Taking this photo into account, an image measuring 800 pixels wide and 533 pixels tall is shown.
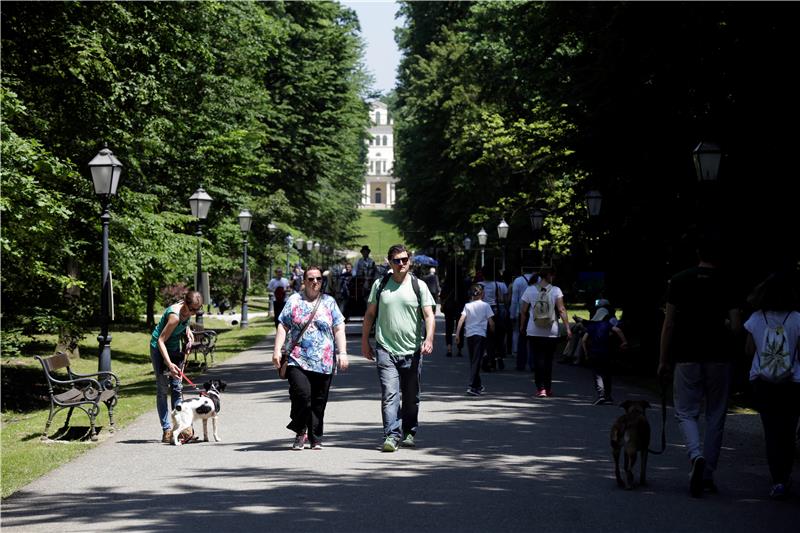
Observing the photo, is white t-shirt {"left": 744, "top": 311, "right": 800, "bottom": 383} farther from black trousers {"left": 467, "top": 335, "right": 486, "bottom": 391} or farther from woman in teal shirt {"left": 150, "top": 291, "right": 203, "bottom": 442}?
black trousers {"left": 467, "top": 335, "right": 486, "bottom": 391}

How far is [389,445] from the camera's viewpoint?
10391 mm

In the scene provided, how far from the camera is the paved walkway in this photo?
23.7ft

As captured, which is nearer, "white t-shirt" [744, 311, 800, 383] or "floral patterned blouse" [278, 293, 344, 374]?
"white t-shirt" [744, 311, 800, 383]

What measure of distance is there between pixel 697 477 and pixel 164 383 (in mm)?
6112

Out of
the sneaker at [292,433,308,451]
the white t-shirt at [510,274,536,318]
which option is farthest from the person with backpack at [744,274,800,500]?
the white t-shirt at [510,274,536,318]

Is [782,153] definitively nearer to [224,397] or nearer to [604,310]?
[604,310]

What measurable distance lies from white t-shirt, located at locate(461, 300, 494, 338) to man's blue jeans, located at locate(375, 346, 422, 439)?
540 cm

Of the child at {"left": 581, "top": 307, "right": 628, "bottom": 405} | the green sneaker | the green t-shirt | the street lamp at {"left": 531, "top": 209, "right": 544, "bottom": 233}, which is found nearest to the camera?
the green sneaker

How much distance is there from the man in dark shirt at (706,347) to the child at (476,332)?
7.26 m

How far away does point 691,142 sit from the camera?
18.7 m

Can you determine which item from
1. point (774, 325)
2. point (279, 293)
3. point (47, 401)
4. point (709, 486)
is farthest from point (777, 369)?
point (279, 293)

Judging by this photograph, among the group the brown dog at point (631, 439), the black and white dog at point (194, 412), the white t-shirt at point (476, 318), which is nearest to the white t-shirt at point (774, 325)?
the brown dog at point (631, 439)

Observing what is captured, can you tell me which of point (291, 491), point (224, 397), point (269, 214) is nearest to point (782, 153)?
point (224, 397)

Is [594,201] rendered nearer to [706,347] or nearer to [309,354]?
[309,354]
